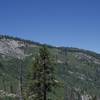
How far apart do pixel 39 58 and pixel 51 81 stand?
264 cm

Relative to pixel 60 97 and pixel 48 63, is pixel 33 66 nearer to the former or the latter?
pixel 48 63

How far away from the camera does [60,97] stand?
3288 cm

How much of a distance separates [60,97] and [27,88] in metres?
3.61

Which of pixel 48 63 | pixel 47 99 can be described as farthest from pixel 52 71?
pixel 47 99

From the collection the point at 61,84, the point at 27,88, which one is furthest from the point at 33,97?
the point at 61,84

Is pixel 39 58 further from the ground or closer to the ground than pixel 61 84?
further from the ground

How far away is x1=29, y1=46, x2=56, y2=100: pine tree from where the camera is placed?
104ft

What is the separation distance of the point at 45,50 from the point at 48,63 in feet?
4.49

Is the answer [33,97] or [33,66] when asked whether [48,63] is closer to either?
[33,66]

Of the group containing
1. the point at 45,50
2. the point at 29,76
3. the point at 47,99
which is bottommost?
the point at 47,99

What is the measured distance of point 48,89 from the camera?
31859mm

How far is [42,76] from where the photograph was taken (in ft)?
104

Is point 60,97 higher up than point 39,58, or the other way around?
point 39,58

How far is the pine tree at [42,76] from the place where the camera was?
3162 cm
